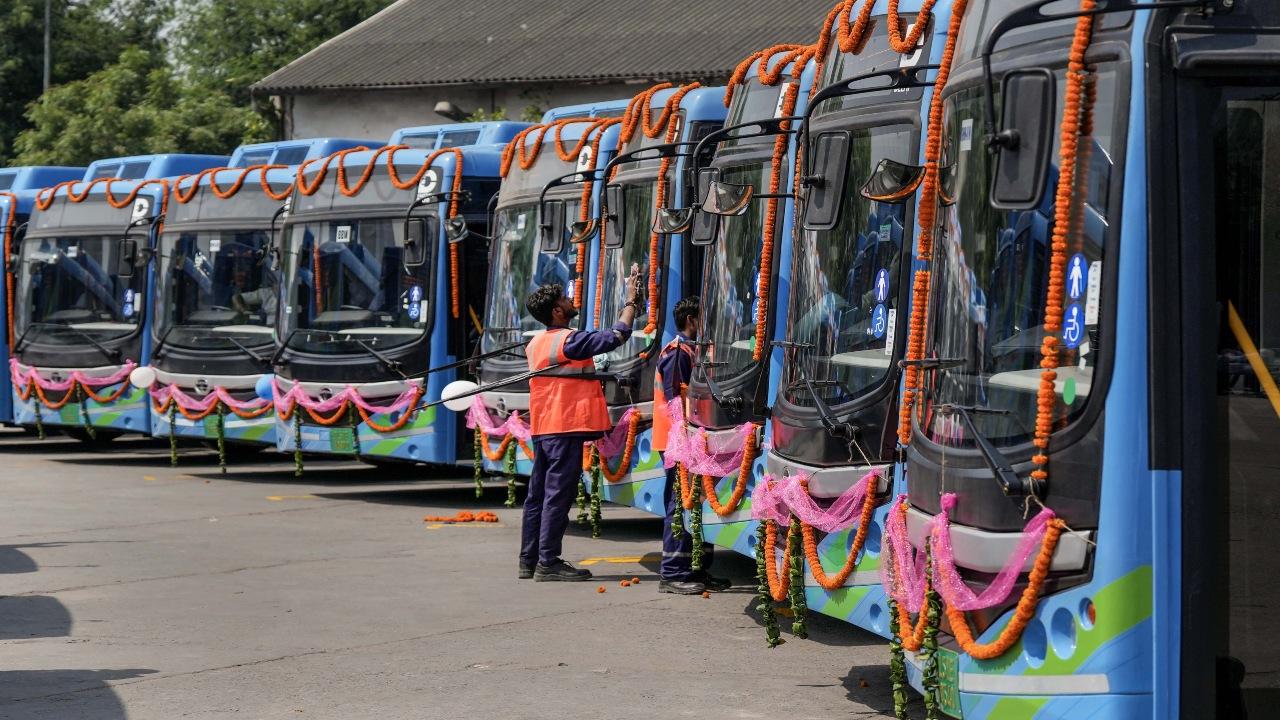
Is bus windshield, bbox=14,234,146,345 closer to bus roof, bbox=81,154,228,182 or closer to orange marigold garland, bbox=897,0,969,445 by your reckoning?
bus roof, bbox=81,154,228,182

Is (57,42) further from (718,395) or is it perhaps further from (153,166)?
(718,395)

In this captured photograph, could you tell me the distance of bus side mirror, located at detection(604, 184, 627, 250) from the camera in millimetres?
13836

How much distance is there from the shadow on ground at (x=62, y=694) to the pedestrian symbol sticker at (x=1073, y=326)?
14.3 ft

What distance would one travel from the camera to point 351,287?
1794 centimetres

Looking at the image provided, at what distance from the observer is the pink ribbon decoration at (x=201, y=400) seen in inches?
766

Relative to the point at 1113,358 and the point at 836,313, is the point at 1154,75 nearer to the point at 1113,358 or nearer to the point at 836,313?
the point at 1113,358

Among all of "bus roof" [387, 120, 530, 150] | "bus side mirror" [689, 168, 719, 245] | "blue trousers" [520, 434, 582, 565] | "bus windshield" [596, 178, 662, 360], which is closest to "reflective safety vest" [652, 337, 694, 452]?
"blue trousers" [520, 434, 582, 565]

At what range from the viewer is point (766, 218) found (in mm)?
10500

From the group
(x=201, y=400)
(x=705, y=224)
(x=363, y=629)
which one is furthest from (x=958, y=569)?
(x=201, y=400)

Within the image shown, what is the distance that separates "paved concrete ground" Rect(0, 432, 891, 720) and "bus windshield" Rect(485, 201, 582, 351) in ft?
4.96

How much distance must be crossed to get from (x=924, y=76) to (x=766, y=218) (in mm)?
2205

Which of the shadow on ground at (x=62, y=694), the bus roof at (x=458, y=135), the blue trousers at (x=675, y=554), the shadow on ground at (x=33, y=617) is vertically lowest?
the shadow on ground at (x=62, y=694)

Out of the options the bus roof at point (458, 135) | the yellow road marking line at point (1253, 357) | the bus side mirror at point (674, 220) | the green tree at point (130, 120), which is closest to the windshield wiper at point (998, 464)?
the yellow road marking line at point (1253, 357)

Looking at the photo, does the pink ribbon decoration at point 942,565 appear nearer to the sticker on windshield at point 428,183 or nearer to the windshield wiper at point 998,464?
the windshield wiper at point 998,464
